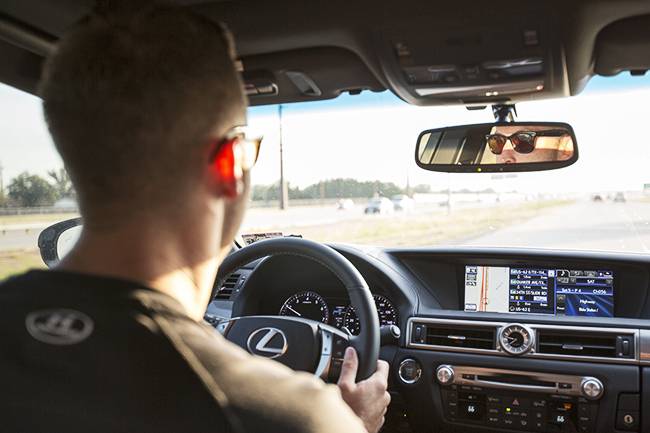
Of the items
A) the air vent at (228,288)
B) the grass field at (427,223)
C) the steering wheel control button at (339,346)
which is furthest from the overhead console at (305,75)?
the grass field at (427,223)

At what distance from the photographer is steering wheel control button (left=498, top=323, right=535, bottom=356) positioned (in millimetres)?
4152

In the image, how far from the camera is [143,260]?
1.33m

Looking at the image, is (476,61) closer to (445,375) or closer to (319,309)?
(319,309)

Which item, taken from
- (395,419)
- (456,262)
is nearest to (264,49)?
(456,262)

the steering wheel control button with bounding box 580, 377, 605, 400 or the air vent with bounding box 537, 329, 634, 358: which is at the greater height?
the air vent with bounding box 537, 329, 634, 358

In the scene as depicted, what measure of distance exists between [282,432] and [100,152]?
0.59 meters

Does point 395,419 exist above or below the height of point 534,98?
below

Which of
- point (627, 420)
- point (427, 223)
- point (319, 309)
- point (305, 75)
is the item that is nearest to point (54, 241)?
point (319, 309)

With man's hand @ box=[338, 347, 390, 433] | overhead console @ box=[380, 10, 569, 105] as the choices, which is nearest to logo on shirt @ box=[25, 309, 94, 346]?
man's hand @ box=[338, 347, 390, 433]

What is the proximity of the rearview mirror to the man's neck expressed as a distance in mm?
2825

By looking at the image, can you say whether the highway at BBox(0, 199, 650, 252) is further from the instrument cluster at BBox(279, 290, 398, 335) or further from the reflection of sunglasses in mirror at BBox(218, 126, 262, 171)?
the reflection of sunglasses in mirror at BBox(218, 126, 262, 171)

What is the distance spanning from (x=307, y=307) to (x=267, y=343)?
3.75 feet

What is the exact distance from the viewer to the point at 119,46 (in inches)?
52.9

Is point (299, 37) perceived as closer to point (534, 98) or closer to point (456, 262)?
point (534, 98)
